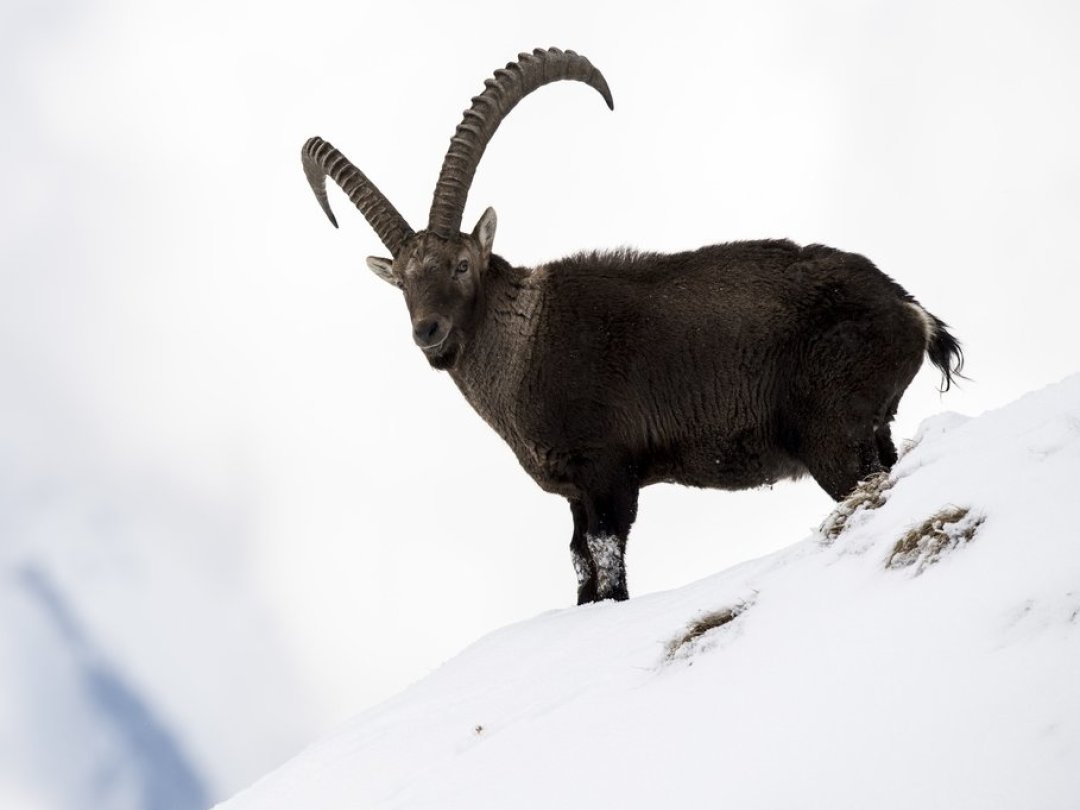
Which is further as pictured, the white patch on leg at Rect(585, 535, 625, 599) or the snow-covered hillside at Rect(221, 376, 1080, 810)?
the white patch on leg at Rect(585, 535, 625, 599)

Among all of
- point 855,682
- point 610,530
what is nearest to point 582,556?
point 610,530

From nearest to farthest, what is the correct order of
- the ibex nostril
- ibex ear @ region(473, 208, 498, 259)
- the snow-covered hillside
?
the snow-covered hillside, the ibex nostril, ibex ear @ region(473, 208, 498, 259)

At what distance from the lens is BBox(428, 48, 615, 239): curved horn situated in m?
12.2

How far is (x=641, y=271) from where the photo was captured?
12.0m

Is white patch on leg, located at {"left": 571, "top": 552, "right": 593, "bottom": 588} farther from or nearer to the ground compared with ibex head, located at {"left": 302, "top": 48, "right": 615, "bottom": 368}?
nearer to the ground

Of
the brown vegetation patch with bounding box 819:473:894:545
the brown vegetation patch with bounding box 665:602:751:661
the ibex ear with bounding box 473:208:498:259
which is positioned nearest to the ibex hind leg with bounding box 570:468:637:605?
the ibex ear with bounding box 473:208:498:259

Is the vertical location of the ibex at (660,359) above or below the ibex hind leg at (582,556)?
above

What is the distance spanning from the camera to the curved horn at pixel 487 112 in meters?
12.2

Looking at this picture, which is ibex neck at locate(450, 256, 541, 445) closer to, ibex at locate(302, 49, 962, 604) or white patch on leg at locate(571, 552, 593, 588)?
ibex at locate(302, 49, 962, 604)

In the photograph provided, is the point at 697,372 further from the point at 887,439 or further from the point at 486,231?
the point at 486,231

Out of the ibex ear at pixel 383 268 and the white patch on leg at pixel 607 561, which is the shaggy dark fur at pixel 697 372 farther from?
the ibex ear at pixel 383 268

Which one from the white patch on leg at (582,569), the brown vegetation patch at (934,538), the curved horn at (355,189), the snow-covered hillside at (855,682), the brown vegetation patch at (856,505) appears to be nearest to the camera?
the snow-covered hillside at (855,682)

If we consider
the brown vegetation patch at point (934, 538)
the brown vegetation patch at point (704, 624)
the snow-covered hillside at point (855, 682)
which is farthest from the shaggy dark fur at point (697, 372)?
the brown vegetation patch at point (934, 538)

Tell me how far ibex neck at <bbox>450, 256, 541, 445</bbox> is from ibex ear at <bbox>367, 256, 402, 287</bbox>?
0.89m
